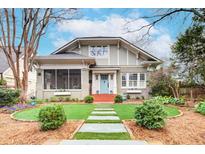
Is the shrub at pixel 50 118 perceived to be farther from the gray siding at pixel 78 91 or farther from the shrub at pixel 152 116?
the gray siding at pixel 78 91

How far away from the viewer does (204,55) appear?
8984mm

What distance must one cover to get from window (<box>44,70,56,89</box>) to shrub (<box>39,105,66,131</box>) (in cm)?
843

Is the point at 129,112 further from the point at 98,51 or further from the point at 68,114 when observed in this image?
the point at 98,51

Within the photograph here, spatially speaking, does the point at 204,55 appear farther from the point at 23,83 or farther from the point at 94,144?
the point at 23,83

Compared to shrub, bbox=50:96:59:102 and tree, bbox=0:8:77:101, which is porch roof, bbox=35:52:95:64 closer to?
tree, bbox=0:8:77:101

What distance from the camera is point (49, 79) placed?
43.1 ft

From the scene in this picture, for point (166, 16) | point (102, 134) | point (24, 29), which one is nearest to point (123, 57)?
point (24, 29)

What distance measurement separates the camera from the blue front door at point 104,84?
44.7 ft

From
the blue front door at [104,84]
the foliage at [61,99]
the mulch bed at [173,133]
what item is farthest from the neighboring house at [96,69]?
the mulch bed at [173,133]

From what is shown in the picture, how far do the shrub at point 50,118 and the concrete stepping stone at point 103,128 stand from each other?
0.57 meters

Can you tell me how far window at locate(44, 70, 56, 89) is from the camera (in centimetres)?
1305

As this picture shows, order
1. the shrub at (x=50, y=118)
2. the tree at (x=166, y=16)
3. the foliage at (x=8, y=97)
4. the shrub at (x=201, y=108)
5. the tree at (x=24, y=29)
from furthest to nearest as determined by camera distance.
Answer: the tree at (x=24, y=29)
the foliage at (x=8, y=97)
the shrub at (x=201, y=108)
the tree at (x=166, y=16)
the shrub at (x=50, y=118)

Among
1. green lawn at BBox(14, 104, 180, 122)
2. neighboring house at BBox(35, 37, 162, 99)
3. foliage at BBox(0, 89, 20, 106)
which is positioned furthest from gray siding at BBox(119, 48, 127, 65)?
foliage at BBox(0, 89, 20, 106)

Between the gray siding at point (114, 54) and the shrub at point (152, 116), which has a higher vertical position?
the gray siding at point (114, 54)
